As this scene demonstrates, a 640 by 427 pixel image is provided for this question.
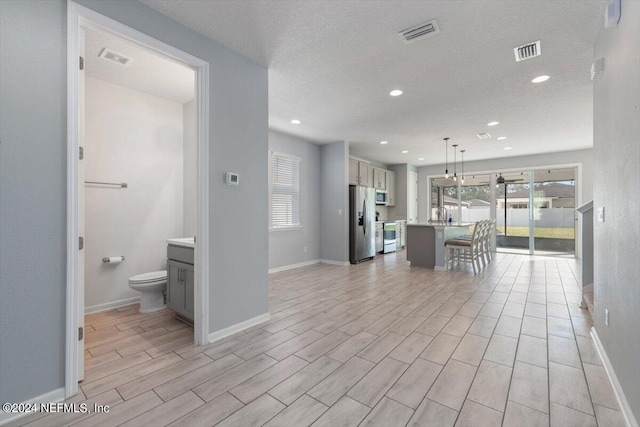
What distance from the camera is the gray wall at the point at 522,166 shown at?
7.02 m

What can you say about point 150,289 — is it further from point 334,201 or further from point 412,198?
point 412,198

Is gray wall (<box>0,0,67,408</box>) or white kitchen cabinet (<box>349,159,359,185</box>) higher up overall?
white kitchen cabinet (<box>349,159,359,185</box>)

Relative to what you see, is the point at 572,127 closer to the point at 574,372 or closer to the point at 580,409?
the point at 574,372

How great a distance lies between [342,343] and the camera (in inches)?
98.8

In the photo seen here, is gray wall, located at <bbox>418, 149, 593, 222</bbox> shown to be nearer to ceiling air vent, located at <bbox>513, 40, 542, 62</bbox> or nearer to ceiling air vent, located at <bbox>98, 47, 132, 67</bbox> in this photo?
ceiling air vent, located at <bbox>513, 40, 542, 62</bbox>

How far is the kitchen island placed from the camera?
569cm

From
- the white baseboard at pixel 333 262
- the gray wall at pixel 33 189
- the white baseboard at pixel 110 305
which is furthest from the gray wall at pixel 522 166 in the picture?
the gray wall at pixel 33 189

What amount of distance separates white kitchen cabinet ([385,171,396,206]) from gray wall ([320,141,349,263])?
280cm

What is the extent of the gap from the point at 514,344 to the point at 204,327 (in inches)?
109

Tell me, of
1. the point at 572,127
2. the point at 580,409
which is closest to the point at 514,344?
the point at 580,409

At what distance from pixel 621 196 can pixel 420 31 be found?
6.27 ft

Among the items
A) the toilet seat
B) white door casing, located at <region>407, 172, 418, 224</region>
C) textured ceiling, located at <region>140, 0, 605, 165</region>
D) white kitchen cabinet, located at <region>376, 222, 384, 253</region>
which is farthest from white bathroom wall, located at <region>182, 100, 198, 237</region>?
white door casing, located at <region>407, 172, 418, 224</region>

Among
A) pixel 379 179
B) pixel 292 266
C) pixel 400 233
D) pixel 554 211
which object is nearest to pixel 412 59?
pixel 292 266

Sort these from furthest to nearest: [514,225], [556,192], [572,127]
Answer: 1. [514,225]
2. [556,192]
3. [572,127]
